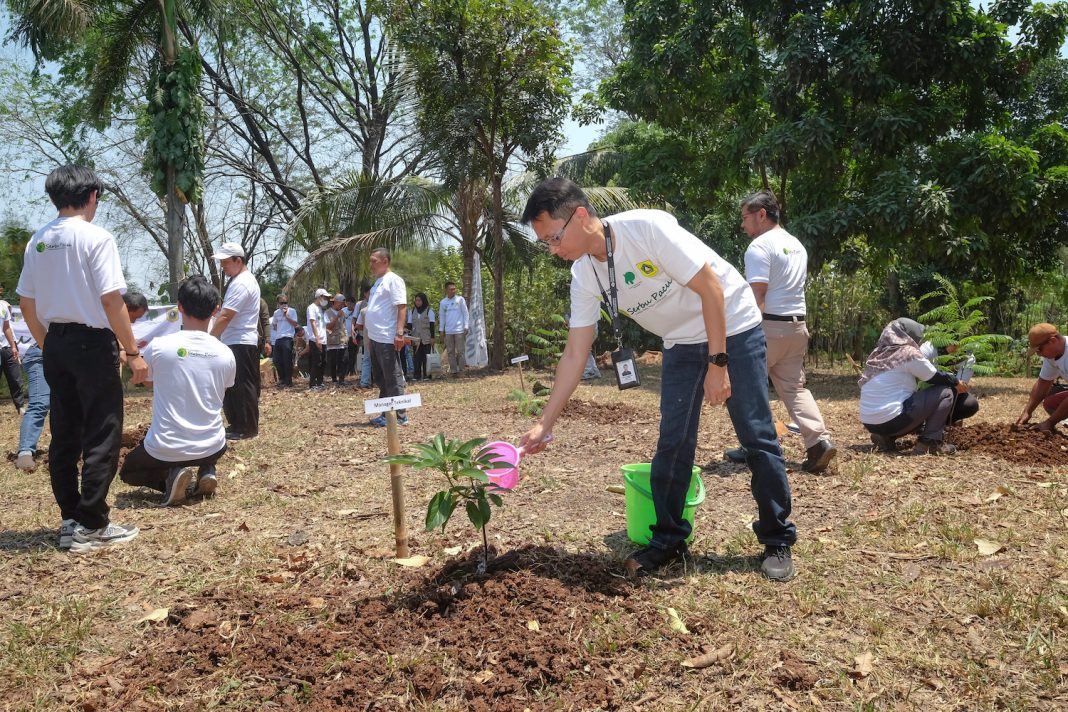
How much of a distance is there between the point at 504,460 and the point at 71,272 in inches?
104

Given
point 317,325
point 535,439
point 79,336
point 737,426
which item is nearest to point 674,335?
point 737,426

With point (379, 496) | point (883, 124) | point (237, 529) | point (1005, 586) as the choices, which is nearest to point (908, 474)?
point (1005, 586)

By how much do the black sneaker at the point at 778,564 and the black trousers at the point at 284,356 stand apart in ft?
38.8

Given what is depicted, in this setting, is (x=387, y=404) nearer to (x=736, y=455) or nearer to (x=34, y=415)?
(x=736, y=455)

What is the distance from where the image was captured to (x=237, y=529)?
4605mm

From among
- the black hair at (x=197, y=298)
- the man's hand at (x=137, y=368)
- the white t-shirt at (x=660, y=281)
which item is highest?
the black hair at (x=197, y=298)

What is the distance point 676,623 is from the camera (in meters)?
3.07

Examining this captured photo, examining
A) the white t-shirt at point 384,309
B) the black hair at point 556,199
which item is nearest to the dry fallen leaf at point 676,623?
the black hair at point 556,199

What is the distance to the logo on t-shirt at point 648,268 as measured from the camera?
10.5 ft

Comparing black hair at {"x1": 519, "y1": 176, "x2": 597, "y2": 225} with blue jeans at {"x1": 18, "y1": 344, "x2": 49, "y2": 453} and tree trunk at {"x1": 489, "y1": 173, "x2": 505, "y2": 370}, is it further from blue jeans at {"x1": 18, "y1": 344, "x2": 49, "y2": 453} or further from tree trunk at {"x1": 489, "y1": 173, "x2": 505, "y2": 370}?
tree trunk at {"x1": 489, "y1": 173, "x2": 505, "y2": 370}

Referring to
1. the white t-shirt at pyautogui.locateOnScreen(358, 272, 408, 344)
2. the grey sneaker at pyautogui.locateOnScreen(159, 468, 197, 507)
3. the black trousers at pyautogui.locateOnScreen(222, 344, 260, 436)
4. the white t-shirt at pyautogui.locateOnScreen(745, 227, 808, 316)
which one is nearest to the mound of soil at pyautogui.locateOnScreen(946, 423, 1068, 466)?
the white t-shirt at pyautogui.locateOnScreen(745, 227, 808, 316)

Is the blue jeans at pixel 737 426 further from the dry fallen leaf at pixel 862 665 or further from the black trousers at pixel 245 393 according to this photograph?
the black trousers at pixel 245 393

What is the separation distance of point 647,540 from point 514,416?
5.67m

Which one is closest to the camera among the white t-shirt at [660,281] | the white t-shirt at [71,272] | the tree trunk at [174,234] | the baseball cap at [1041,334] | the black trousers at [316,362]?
the white t-shirt at [660,281]
